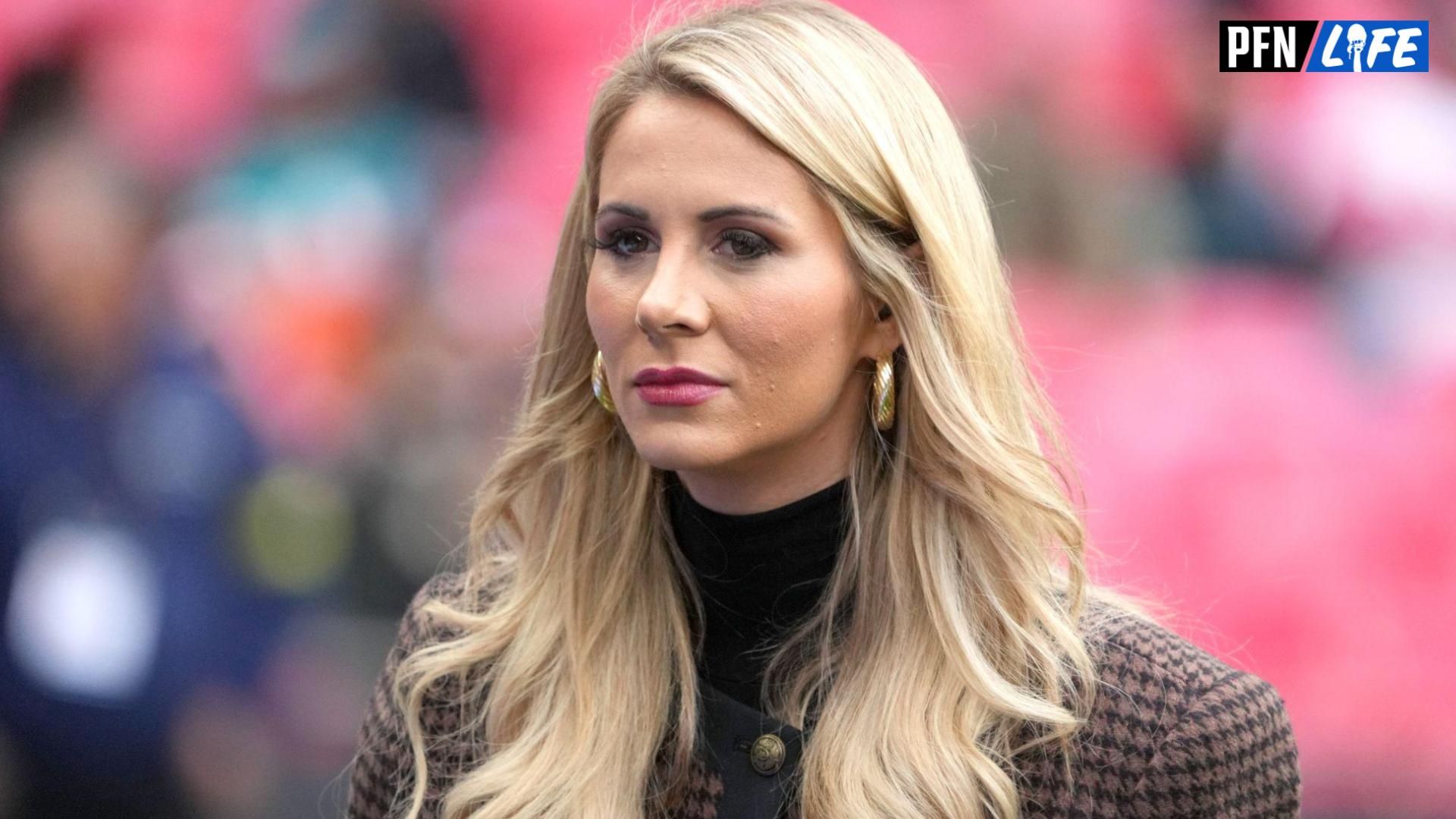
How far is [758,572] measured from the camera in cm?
272

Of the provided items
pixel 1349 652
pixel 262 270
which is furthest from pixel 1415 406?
pixel 262 270

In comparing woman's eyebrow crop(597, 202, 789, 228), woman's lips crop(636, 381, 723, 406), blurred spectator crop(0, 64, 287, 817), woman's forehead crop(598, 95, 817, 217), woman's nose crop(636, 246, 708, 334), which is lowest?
blurred spectator crop(0, 64, 287, 817)

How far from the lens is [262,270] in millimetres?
5273

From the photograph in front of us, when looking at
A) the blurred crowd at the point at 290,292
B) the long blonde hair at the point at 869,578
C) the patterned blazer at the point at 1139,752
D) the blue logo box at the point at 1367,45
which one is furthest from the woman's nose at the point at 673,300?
the blue logo box at the point at 1367,45

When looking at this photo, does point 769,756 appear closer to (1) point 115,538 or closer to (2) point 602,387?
(2) point 602,387

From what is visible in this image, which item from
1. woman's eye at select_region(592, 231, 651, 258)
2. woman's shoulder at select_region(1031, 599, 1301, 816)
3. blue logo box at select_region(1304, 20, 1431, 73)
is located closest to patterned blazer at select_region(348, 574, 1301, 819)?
woman's shoulder at select_region(1031, 599, 1301, 816)

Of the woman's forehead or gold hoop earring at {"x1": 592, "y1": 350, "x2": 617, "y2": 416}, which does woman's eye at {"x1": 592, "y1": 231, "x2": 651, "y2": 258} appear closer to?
the woman's forehead

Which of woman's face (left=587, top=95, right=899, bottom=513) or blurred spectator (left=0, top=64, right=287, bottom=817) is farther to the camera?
blurred spectator (left=0, top=64, right=287, bottom=817)

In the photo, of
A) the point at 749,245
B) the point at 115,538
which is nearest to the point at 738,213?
the point at 749,245

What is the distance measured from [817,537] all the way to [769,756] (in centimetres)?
36

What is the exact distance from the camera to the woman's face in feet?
8.38

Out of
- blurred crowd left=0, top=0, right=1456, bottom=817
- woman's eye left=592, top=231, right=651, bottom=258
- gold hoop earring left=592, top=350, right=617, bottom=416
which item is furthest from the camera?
blurred crowd left=0, top=0, right=1456, bottom=817

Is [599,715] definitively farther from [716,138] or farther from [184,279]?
[184,279]

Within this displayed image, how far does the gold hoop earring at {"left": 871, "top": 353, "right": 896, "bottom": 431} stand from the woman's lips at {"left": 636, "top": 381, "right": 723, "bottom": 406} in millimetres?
289
